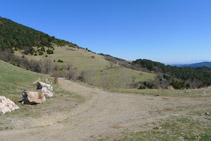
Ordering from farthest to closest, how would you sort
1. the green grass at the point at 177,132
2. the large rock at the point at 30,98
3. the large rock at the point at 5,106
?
the large rock at the point at 30,98, the large rock at the point at 5,106, the green grass at the point at 177,132

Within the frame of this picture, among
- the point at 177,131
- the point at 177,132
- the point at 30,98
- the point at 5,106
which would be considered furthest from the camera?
the point at 30,98

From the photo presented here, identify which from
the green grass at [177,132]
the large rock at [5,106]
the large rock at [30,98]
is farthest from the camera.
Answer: the large rock at [30,98]

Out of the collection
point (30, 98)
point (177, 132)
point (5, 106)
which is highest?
point (30, 98)

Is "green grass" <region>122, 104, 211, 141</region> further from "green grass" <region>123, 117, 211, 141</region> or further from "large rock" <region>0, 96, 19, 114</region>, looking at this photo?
"large rock" <region>0, 96, 19, 114</region>

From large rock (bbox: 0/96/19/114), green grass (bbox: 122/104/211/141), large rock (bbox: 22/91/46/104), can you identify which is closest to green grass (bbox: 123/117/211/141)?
green grass (bbox: 122/104/211/141)

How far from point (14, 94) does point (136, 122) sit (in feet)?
40.9

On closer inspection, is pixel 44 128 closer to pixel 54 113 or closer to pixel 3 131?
pixel 3 131

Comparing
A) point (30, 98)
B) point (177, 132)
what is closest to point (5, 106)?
point (30, 98)

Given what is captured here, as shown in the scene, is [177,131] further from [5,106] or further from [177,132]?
[5,106]

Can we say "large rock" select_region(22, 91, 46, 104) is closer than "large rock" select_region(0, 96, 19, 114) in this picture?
No

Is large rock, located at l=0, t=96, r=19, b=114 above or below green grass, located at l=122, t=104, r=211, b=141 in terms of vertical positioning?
above

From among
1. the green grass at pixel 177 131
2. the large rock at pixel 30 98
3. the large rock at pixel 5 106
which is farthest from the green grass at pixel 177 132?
the large rock at pixel 30 98

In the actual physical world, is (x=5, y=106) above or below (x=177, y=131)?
above

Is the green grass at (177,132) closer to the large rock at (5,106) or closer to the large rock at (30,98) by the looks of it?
the large rock at (5,106)
